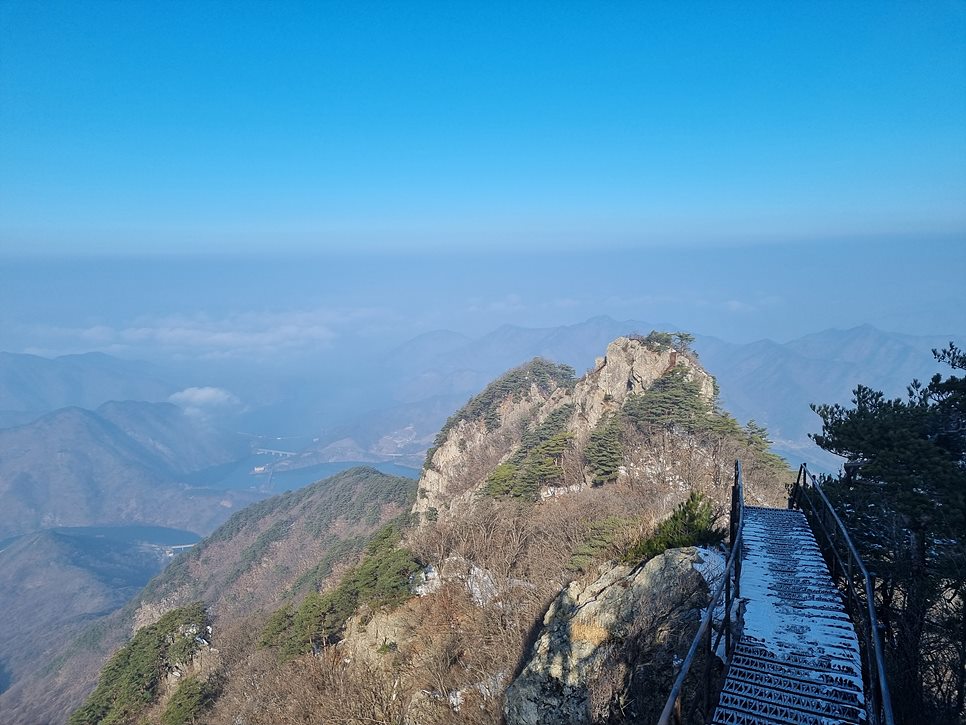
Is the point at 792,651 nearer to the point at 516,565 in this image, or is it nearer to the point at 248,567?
the point at 516,565

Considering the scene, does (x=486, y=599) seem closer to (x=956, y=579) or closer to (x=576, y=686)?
(x=576, y=686)

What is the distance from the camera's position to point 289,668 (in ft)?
65.4

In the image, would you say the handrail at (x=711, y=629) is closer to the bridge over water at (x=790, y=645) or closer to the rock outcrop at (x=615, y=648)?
the bridge over water at (x=790, y=645)

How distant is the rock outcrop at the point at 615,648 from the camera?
8422 mm

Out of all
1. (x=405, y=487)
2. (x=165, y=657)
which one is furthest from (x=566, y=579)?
(x=405, y=487)

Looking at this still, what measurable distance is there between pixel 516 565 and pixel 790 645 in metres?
12.8

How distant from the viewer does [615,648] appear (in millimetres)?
9391

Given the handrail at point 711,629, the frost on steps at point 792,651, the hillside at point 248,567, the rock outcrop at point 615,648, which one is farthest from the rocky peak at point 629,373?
the hillside at point 248,567

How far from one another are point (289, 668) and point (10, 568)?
170 m

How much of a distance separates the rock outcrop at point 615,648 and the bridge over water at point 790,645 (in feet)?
3.41

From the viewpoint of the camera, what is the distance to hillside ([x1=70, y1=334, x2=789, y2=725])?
474 inches

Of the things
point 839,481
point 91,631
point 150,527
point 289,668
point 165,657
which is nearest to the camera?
point 839,481

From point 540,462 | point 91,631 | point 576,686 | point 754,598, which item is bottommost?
point 91,631

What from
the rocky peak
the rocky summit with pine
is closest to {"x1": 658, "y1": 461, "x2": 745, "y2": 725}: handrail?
the rocky summit with pine
